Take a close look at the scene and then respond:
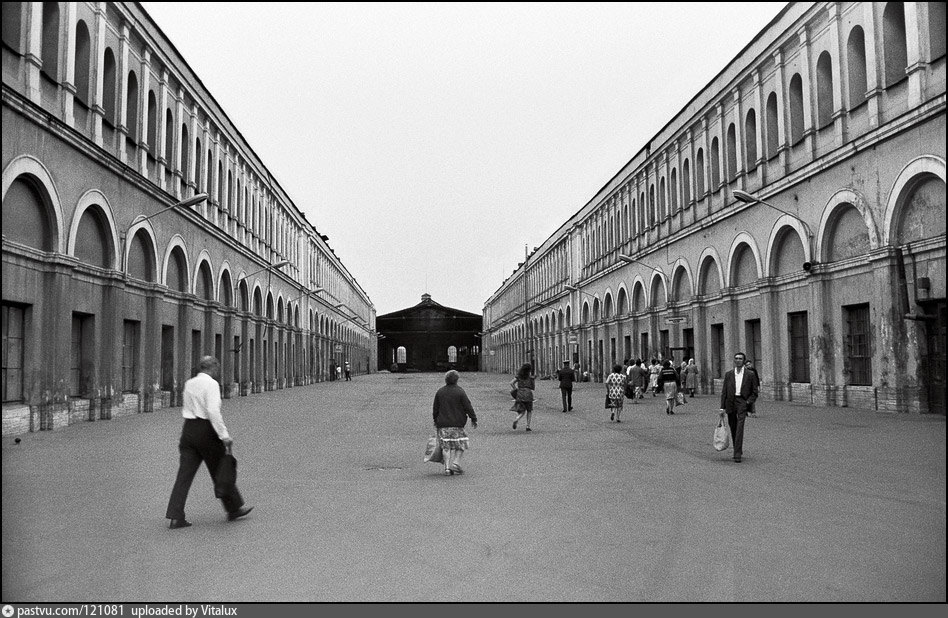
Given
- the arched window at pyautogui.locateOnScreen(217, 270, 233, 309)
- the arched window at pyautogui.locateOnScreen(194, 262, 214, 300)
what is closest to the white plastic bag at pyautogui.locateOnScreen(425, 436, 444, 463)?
the arched window at pyautogui.locateOnScreen(194, 262, 214, 300)

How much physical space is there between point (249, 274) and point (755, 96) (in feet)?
82.7

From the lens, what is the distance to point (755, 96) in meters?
27.2

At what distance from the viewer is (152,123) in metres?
25.1

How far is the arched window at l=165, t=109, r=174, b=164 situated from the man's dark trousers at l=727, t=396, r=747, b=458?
21.4m

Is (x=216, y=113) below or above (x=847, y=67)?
above

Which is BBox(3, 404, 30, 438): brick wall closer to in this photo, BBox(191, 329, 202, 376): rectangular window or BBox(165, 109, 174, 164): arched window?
BBox(165, 109, 174, 164): arched window

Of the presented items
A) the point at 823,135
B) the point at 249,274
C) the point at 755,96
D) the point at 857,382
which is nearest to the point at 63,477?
the point at 857,382

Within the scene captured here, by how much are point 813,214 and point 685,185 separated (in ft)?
42.4

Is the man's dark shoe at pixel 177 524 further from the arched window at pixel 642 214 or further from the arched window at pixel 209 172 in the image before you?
the arched window at pixel 642 214

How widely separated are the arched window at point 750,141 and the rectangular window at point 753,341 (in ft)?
18.8

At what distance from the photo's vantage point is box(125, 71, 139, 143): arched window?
74.7 ft

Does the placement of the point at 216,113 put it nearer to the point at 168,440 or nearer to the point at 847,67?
the point at 168,440

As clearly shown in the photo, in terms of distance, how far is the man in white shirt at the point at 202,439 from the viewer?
7.53m

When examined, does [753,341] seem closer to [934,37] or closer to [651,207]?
[934,37]
